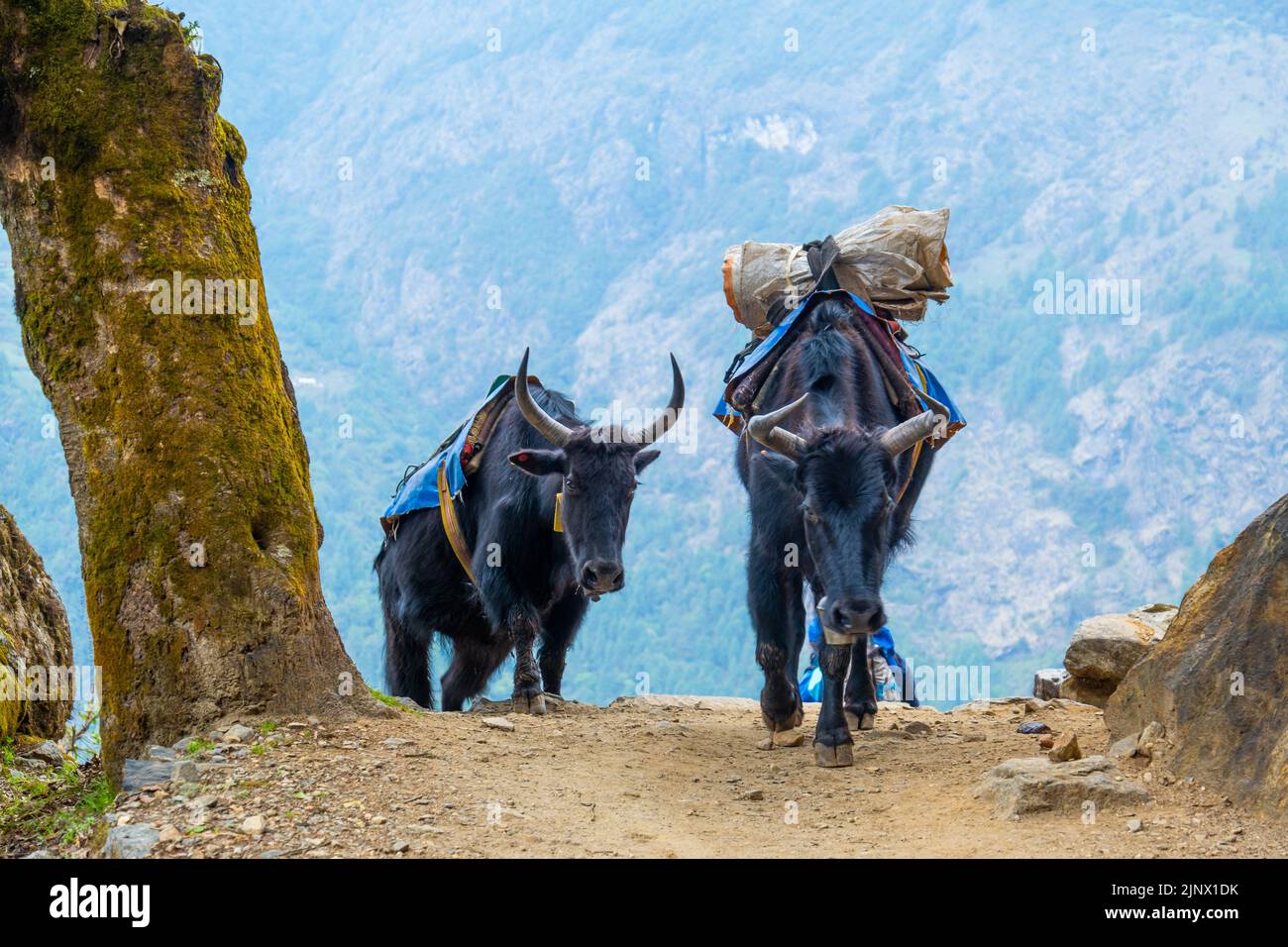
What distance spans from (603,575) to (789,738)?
1.20m

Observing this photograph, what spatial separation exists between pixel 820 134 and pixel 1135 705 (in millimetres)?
56136

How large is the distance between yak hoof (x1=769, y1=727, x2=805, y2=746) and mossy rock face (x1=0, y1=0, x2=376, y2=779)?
6.61 feet

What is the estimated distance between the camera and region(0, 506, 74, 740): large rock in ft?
19.7

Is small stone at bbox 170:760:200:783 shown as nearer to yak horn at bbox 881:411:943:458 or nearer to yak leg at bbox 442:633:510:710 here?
yak horn at bbox 881:411:943:458

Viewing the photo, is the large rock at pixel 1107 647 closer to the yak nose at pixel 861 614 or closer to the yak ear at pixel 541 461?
the yak nose at pixel 861 614

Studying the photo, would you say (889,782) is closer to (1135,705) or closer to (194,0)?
(1135,705)

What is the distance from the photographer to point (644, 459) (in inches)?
296

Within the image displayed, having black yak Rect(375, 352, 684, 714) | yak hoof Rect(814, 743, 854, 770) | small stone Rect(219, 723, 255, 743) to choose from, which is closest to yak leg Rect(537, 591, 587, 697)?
black yak Rect(375, 352, 684, 714)

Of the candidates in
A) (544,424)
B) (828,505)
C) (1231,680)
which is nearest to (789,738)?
(828,505)

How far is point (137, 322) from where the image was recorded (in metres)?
4.91

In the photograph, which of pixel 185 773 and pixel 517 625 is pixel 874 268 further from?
pixel 185 773

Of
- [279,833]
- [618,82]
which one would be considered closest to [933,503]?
[618,82]

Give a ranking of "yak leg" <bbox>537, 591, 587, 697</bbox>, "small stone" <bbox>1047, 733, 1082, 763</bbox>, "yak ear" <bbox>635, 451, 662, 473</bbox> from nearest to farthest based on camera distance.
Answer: "small stone" <bbox>1047, 733, 1082, 763</bbox>
"yak ear" <bbox>635, 451, 662, 473</bbox>
"yak leg" <bbox>537, 591, 587, 697</bbox>

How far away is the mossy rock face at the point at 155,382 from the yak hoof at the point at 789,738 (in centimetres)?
202
